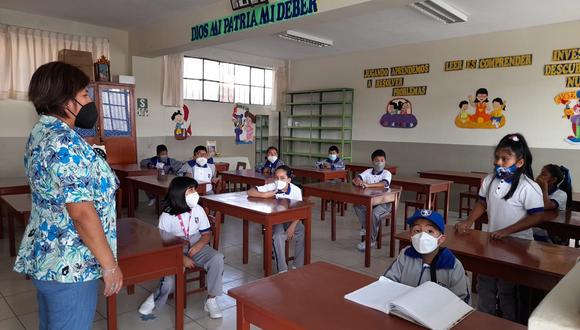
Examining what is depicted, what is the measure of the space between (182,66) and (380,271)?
542 centimetres

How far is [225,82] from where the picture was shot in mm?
8367

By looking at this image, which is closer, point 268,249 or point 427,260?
point 427,260

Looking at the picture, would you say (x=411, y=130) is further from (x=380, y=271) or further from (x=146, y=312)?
(x=146, y=312)

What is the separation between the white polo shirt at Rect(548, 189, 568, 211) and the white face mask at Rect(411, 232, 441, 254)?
2.27m

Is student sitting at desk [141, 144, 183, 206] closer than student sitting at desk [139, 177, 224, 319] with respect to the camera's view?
No

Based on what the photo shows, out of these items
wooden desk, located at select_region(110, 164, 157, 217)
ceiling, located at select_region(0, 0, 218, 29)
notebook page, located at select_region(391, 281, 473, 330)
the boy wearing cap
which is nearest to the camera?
notebook page, located at select_region(391, 281, 473, 330)

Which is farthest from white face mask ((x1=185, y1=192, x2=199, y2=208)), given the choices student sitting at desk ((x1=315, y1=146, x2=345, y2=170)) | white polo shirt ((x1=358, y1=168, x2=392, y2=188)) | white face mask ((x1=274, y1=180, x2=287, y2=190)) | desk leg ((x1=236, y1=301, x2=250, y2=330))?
student sitting at desk ((x1=315, y1=146, x2=345, y2=170))

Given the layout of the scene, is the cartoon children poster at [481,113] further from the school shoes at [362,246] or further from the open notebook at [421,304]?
the open notebook at [421,304]

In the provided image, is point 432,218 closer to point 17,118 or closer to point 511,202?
point 511,202

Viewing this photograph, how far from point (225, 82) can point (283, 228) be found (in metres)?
5.49

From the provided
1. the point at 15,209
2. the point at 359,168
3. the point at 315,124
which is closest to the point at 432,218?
the point at 15,209

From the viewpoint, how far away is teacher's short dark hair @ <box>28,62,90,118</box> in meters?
1.34

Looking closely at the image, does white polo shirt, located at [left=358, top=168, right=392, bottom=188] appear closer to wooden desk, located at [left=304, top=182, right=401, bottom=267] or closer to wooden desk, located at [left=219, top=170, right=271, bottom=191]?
wooden desk, located at [left=304, top=182, right=401, bottom=267]

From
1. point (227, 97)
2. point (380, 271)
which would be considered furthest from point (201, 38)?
point (380, 271)
